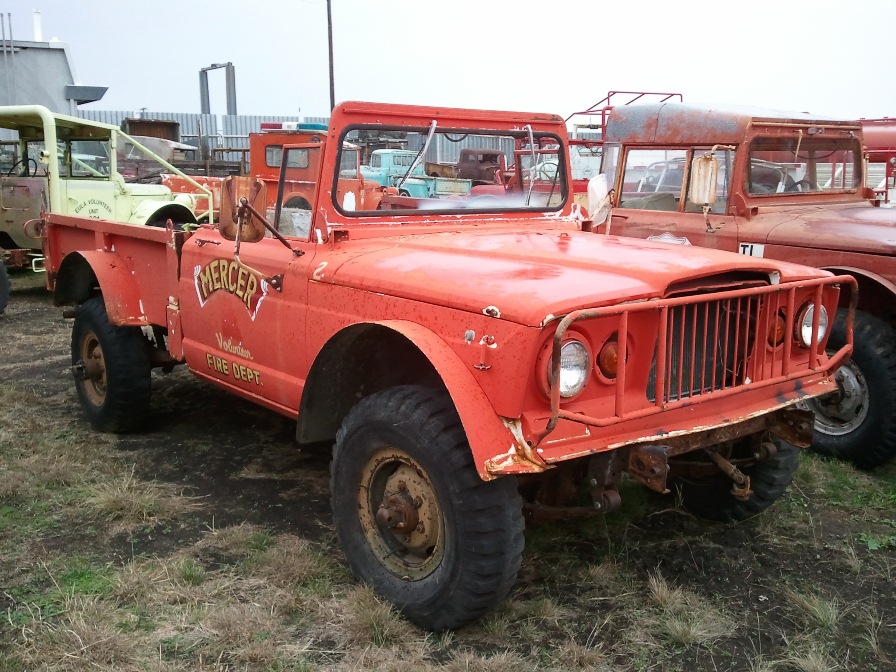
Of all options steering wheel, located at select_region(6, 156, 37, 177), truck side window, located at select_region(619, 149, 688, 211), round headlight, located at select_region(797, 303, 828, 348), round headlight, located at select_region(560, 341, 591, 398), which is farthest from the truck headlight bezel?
steering wheel, located at select_region(6, 156, 37, 177)

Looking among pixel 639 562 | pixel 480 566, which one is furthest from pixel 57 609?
pixel 639 562

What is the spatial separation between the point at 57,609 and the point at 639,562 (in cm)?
225

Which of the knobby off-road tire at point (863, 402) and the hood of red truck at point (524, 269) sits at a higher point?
the hood of red truck at point (524, 269)

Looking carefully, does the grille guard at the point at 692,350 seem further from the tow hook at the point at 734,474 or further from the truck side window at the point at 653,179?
the truck side window at the point at 653,179

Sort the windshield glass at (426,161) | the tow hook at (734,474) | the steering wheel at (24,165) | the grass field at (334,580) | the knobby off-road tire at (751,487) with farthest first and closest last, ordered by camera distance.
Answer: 1. the steering wheel at (24,165)
2. the windshield glass at (426,161)
3. the knobby off-road tire at (751,487)
4. the tow hook at (734,474)
5. the grass field at (334,580)

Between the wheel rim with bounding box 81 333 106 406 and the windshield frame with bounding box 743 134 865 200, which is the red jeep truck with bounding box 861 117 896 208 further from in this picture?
the wheel rim with bounding box 81 333 106 406

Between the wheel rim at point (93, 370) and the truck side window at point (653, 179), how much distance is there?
3651mm

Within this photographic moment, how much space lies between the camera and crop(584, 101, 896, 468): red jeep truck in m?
4.59

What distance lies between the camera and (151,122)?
2028 cm

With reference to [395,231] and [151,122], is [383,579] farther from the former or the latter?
[151,122]

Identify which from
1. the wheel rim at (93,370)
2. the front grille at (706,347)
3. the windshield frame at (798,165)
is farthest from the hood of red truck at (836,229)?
the wheel rim at (93,370)

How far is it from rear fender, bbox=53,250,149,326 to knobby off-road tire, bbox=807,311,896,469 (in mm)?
3884

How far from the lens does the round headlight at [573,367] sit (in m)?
2.56

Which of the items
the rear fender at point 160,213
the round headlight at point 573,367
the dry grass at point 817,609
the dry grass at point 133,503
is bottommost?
the dry grass at point 817,609
